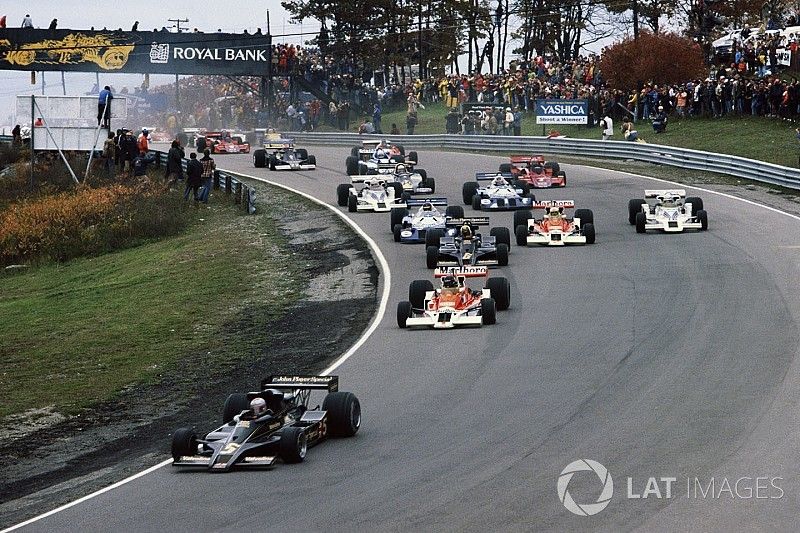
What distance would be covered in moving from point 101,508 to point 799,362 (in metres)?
9.74

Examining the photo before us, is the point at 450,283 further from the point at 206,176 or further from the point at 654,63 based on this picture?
the point at 654,63

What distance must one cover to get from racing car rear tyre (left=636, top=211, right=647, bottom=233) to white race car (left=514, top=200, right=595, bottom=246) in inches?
66.2

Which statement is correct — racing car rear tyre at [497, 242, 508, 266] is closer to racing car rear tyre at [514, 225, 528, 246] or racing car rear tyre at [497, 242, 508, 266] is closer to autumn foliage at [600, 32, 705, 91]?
racing car rear tyre at [514, 225, 528, 246]

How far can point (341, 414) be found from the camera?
15406mm

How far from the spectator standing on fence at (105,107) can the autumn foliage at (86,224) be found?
277 centimetres

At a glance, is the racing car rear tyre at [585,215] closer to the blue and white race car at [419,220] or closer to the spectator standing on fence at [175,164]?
the blue and white race car at [419,220]

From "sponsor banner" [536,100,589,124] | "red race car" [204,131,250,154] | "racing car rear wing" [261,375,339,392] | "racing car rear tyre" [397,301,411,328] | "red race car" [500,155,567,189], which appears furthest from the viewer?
"red race car" [204,131,250,154]

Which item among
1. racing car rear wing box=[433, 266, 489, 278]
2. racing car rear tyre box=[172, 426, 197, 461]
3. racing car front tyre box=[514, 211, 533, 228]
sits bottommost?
racing car rear tyre box=[172, 426, 197, 461]

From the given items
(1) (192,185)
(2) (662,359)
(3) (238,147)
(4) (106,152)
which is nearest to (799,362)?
(2) (662,359)

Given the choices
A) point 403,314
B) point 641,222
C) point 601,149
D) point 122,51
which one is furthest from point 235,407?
point 122,51

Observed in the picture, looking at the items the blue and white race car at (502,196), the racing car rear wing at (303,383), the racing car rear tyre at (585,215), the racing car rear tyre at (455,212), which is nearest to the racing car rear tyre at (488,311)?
the racing car rear wing at (303,383)

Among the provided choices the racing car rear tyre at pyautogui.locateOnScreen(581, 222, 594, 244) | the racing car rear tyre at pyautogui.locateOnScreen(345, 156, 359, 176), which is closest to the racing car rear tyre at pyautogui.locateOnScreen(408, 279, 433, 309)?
the racing car rear tyre at pyautogui.locateOnScreen(581, 222, 594, 244)

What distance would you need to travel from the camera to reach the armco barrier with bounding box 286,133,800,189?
137 feet

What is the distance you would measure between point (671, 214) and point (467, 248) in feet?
23.7
